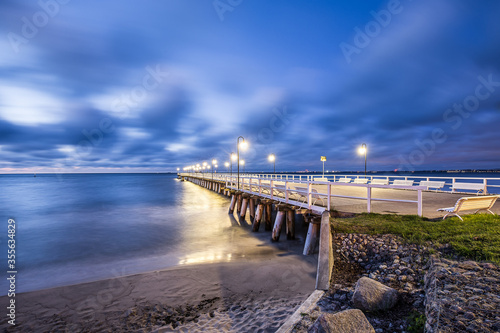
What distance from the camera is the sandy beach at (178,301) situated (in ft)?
17.7

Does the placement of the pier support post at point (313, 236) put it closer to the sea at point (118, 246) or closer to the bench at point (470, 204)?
the sea at point (118, 246)

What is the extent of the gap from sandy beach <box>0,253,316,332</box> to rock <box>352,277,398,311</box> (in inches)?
67.3

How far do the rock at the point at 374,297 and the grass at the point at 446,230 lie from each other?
2.08m

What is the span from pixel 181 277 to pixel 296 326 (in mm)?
5237

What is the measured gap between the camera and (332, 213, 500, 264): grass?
4.93 metres

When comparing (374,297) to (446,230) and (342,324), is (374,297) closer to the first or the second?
(342,324)

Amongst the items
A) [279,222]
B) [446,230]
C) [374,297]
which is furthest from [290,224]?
[374,297]

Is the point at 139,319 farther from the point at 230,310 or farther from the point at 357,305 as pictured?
the point at 357,305

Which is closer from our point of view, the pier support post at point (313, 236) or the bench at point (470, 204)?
the bench at point (470, 204)

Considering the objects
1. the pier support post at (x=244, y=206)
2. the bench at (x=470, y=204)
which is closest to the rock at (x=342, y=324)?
the bench at (x=470, y=204)

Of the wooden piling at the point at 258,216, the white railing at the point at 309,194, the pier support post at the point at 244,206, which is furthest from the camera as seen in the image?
the pier support post at the point at 244,206

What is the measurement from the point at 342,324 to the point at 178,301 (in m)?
4.71

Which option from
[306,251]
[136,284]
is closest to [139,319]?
[136,284]

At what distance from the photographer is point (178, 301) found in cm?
645
